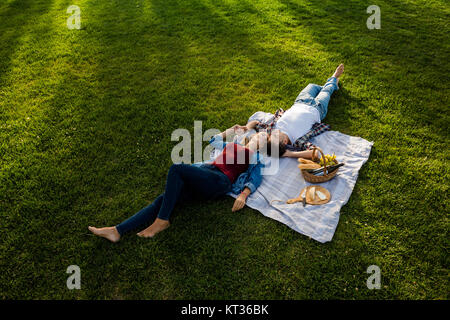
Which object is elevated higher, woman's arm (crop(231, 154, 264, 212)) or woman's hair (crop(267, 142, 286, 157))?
woman's hair (crop(267, 142, 286, 157))

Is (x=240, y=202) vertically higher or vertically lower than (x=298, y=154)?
lower

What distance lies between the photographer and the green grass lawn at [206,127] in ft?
11.7

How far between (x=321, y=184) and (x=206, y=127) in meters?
2.50

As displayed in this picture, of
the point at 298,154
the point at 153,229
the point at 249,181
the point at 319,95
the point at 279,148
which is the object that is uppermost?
the point at 319,95

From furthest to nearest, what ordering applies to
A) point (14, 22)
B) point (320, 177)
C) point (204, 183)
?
point (14, 22)
point (320, 177)
point (204, 183)

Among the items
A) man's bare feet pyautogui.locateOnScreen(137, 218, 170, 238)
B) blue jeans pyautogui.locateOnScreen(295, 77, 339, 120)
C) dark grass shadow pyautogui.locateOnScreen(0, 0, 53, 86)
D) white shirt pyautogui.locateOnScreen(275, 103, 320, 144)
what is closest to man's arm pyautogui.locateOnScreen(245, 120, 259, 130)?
white shirt pyautogui.locateOnScreen(275, 103, 320, 144)

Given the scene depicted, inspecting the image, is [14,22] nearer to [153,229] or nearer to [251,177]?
[153,229]

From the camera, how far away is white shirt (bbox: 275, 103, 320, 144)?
5262 mm

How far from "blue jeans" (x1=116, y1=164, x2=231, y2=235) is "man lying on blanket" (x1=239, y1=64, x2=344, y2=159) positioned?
1.25 metres

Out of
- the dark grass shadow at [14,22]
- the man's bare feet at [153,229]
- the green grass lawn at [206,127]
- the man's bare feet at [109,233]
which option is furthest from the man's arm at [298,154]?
the dark grass shadow at [14,22]

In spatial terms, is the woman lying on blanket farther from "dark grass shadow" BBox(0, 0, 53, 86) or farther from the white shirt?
"dark grass shadow" BBox(0, 0, 53, 86)

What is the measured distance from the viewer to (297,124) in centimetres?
530

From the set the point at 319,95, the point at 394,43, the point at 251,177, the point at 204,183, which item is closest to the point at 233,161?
the point at 251,177
